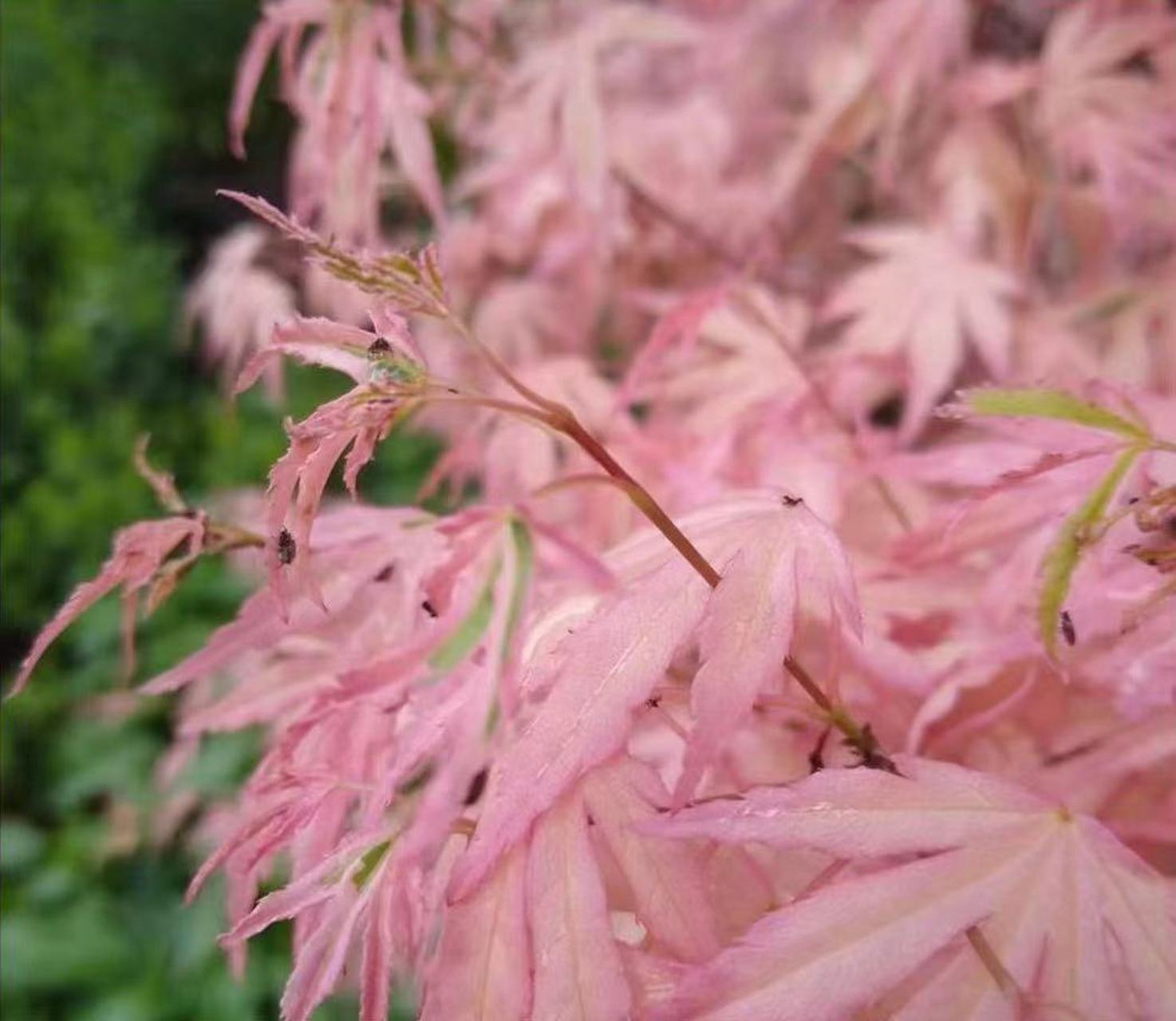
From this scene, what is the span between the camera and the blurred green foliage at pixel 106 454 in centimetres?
140

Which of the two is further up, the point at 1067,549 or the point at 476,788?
the point at 1067,549

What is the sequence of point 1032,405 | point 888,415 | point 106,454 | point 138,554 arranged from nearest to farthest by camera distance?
point 1032,405 < point 138,554 < point 888,415 < point 106,454

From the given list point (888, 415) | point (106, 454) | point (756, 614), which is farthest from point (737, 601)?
point (106, 454)

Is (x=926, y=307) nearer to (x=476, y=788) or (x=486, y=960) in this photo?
(x=476, y=788)

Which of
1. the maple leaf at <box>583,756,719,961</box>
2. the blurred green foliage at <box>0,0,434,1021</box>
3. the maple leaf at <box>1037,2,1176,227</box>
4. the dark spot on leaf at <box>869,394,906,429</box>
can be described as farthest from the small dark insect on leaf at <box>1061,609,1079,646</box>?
the dark spot on leaf at <box>869,394,906,429</box>

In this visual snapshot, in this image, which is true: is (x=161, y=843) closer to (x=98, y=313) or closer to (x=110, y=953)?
(x=110, y=953)

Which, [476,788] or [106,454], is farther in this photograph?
[106,454]

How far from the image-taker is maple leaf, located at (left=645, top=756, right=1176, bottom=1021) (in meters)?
0.46

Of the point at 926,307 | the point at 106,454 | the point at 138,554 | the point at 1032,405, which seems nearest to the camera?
the point at 1032,405

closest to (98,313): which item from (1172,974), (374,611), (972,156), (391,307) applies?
(972,156)

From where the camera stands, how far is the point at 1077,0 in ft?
4.16

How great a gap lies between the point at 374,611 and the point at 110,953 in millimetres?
893

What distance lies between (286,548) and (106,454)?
5.60 feet

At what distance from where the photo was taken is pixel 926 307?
43.5 inches
